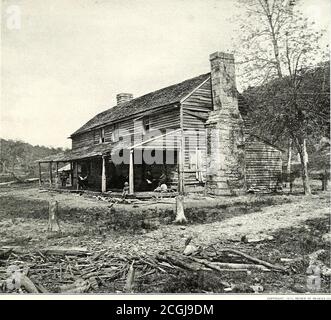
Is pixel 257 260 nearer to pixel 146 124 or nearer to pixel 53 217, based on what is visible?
pixel 53 217

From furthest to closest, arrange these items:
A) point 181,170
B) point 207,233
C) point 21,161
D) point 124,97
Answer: point 21,161, point 124,97, point 181,170, point 207,233

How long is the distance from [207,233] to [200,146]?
9474mm

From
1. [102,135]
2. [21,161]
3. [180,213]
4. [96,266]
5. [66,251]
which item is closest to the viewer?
[96,266]

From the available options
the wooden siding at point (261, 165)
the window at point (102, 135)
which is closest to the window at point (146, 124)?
the wooden siding at point (261, 165)

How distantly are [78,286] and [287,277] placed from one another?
3.38 m

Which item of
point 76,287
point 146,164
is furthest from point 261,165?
point 76,287

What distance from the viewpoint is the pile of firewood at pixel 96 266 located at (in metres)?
5.44

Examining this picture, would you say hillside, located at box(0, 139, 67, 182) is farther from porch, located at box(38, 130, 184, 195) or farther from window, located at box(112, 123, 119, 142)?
porch, located at box(38, 130, 184, 195)

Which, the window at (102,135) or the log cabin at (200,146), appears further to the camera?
the window at (102,135)

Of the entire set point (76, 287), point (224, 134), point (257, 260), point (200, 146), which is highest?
point (224, 134)

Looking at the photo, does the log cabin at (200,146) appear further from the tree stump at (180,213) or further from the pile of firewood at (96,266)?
the pile of firewood at (96,266)

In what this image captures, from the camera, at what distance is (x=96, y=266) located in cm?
618

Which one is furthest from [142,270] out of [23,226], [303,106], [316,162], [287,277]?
[316,162]

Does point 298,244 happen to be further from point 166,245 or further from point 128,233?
point 128,233
